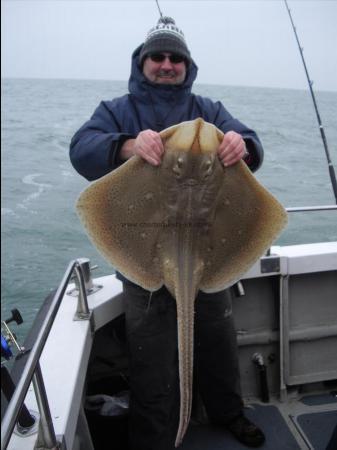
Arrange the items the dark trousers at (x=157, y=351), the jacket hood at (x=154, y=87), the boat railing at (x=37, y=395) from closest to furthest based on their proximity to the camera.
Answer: the boat railing at (x=37, y=395), the dark trousers at (x=157, y=351), the jacket hood at (x=154, y=87)

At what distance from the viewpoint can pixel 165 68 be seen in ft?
8.97

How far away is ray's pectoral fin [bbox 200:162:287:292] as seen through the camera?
2.23m

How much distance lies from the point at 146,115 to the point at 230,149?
35.8 inches

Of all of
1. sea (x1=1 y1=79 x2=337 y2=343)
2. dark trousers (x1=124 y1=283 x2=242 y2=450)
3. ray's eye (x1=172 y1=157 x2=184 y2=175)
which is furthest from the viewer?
sea (x1=1 y1=79 x2=337 y2=343)

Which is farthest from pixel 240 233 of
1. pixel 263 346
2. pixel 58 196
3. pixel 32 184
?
pixel 32 184

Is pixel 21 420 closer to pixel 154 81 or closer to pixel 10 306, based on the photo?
pixel 154 81

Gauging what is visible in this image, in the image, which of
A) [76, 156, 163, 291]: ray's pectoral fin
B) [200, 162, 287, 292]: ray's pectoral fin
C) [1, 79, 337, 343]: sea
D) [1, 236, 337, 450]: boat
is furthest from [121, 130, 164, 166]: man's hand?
[1, 79, 337, 343]: sea

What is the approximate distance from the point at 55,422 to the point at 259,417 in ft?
6.59

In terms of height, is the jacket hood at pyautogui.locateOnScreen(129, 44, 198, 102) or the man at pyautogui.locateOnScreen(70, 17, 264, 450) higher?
the jacket hood at pyautogui.locateOnScreen(129, 44, 198, 102)

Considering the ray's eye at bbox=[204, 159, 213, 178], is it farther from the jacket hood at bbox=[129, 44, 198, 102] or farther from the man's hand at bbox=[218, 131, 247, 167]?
the jacket hood at bbox=[129, 44, 198, 102]

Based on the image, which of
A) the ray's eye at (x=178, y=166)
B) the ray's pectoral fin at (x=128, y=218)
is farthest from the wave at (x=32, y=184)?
the ray's eye at (x=178, y=166)

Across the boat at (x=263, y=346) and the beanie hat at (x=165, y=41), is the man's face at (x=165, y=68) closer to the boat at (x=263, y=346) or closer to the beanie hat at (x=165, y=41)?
the beanie hat at (x=165, y=41)

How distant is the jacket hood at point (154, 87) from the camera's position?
2766 mm

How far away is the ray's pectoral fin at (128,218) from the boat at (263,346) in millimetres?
353
